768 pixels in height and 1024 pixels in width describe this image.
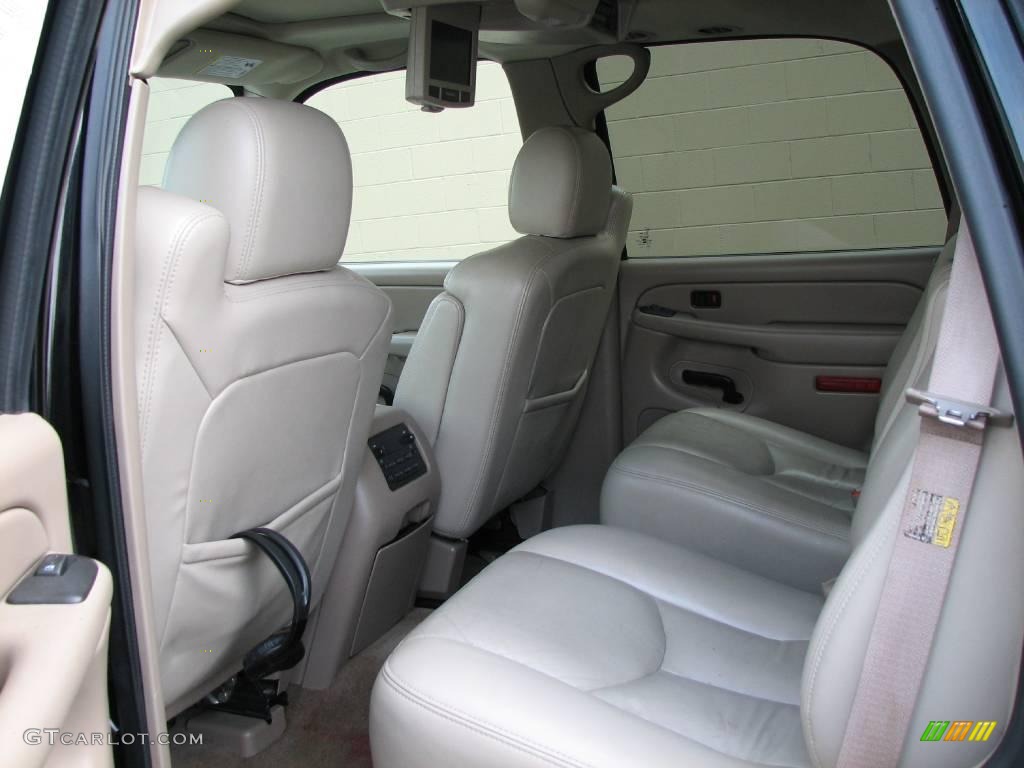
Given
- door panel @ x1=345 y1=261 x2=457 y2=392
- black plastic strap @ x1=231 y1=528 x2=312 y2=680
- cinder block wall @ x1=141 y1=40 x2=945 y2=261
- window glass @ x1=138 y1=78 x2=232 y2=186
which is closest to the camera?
black plastic strap @ x1=231 y1=528 x2=312 y2=680

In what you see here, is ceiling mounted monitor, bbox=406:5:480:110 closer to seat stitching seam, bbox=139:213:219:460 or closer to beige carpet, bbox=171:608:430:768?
seat stitching seam, bbox=139:213:219:460

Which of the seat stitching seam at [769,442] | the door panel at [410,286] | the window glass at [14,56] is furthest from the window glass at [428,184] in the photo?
the window glass at [14,56]

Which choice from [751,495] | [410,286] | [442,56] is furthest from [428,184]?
[751,495]

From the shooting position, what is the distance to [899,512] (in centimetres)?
106

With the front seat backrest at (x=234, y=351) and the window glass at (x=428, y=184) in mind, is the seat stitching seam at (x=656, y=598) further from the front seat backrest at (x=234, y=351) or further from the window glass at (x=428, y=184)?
the window glass at (x=428, y=184)

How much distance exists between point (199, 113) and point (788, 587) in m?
1.37

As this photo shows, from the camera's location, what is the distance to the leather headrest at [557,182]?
2328 mm

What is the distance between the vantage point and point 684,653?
1595 millimetres

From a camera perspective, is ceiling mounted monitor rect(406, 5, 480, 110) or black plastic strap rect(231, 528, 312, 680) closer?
black plastic strap rect(231, 528, 312, 680)

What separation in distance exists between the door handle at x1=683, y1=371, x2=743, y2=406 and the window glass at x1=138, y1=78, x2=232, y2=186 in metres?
1.65

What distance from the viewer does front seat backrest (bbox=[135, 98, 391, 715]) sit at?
1.30 metres

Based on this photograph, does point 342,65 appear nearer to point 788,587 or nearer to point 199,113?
point 199,113

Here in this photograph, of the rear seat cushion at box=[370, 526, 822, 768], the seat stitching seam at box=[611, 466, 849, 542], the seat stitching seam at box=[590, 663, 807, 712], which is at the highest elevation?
the seat stitching seam at box=[611, 466, 849, 542]

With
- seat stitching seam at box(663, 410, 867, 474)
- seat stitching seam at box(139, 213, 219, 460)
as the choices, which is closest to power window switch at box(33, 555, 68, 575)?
seat stitching seam at box(139, 213, 219, 460)
